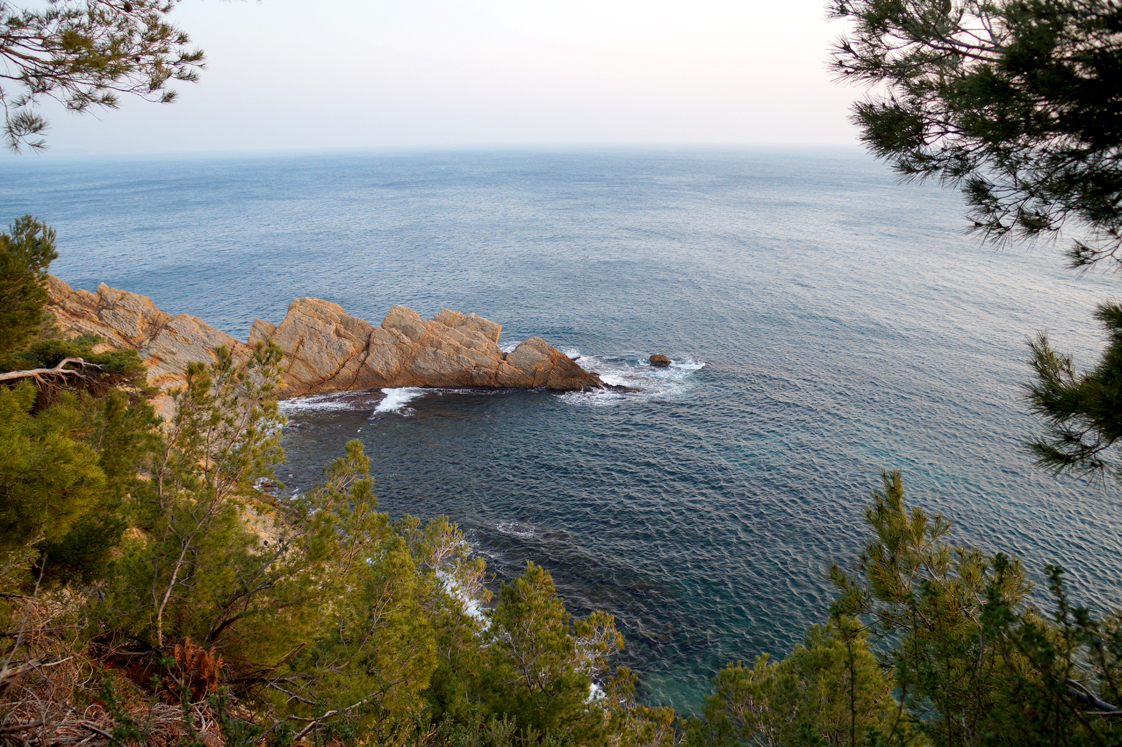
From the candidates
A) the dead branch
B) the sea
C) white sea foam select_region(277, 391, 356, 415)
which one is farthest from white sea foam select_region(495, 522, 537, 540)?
white sea foam select_region(277, 391, 356, 415)

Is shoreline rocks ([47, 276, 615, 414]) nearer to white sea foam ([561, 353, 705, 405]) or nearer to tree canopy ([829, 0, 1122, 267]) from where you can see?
white sea foam ([561, 353, 705, 405])

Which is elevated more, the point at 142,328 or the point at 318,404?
the point at 142,328

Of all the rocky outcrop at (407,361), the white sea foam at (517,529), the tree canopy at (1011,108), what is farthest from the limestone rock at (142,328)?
the tree canopy at (1011,108)

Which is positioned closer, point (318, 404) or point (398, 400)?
point (318, 404)

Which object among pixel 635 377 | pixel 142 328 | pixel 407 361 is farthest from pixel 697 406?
pixel 142 328

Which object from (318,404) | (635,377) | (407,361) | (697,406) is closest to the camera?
(697,406)

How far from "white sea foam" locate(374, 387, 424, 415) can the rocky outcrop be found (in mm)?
881

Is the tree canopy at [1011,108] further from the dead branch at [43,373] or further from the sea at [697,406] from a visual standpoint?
the dead branch at [43,373]

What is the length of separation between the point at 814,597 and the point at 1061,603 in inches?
866

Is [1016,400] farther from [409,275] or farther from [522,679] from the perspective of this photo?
[409,275]

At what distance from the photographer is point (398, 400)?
43281 millimetres

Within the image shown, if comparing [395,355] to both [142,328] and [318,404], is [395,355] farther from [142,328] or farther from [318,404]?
[142,328]

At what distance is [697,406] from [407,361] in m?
23.5

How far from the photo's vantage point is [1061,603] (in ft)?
15.6
